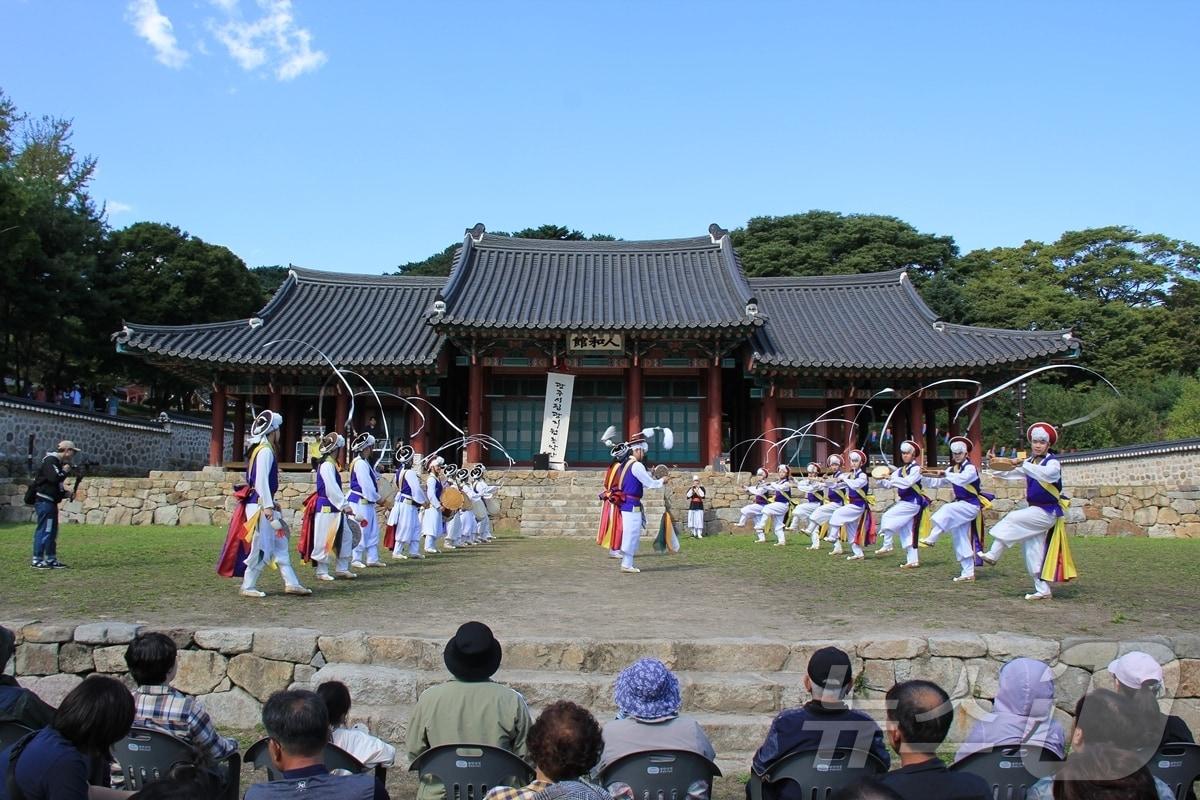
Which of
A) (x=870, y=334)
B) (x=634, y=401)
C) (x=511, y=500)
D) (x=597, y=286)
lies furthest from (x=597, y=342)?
(x=870, y=334)

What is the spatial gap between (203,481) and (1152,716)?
1940 centimetres

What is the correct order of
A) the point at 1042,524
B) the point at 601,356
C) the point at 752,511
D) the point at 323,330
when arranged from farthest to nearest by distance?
the point at 323,330, the point at 601,356, the point at 752,511, the point at 1042,524

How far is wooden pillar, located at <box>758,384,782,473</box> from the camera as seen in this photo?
21.8 m

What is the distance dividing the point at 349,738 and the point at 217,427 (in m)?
20.0

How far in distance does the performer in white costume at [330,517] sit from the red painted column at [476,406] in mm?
10639

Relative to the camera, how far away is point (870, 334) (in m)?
23.3

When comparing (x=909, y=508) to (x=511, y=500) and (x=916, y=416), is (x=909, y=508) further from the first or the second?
(x=916, y=416)

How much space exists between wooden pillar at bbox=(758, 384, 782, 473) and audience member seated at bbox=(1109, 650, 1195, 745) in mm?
17633

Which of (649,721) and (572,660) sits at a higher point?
(649,721)

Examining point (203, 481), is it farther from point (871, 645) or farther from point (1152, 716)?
point (1152, 716)

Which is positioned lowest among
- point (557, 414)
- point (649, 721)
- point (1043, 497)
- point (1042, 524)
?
point (649, 721)

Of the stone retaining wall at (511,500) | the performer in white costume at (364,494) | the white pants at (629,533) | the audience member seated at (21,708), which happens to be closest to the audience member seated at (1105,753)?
the audience member seated at (21,708)

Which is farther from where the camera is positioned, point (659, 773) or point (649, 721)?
point (649, 721)

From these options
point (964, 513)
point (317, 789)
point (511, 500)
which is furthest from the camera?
point (511, 500)
